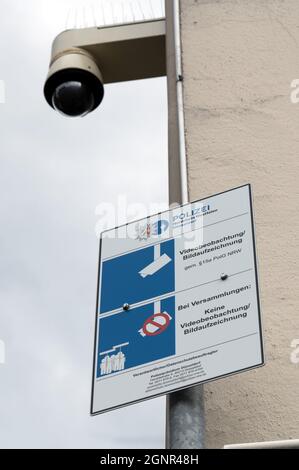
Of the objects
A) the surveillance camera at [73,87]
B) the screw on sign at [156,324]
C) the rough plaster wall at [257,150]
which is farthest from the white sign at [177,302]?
the surveillance camera at [73,87]

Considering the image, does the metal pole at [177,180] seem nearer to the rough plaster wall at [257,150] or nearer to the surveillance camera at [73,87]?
the rough plaster wall at [257,150]

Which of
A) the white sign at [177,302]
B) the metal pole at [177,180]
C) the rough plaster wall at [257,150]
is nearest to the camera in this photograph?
the metal pole at [177,180]

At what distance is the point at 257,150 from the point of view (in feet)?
11.2

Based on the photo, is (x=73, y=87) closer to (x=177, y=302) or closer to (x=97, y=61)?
(x=97, y=61)

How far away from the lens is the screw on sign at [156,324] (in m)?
2.56

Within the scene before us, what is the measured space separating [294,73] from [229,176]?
2.13ft

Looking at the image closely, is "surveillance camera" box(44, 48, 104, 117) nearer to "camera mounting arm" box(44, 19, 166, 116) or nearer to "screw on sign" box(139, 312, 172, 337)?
"camera mounting arm" box(44, 19, 166, 116)

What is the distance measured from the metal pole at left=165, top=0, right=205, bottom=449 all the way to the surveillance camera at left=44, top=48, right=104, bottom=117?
1.06 ft

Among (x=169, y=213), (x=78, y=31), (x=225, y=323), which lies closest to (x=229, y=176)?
(x=169, y=213)

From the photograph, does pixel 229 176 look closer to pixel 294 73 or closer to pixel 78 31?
pixel 294 73

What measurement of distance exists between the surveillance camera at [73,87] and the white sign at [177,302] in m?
1.10

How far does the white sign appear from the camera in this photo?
243cm

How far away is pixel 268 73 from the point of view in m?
3.76

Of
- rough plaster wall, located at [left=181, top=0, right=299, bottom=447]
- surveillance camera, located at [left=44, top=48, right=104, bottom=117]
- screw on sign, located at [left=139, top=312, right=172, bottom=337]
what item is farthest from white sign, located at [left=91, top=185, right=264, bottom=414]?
surveillance camera, located at [left=44, top=48, right=104, bottom=117]
